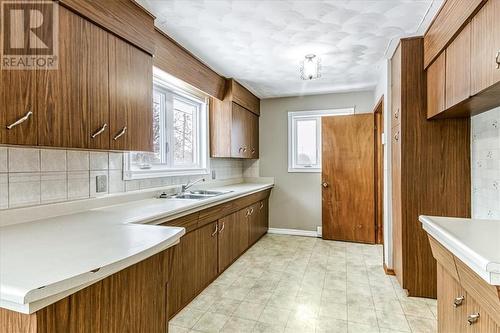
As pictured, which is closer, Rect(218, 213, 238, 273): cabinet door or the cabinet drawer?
the cabinet drawer

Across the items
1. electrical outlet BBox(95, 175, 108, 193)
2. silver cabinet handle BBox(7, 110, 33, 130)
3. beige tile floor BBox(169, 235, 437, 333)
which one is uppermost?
silver cabinet handle BBox(7, 110, 33, 130)

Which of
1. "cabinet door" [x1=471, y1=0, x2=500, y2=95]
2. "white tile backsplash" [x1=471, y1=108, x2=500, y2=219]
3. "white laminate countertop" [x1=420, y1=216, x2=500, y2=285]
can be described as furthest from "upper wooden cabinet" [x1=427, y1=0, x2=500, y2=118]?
"white laminate countertop" [x1=420, y1=216, x2=500, y2=285]

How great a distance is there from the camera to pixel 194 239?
2330 mm

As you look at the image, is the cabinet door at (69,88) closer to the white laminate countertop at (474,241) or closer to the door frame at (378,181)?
the white laminate countertop at (474,241)

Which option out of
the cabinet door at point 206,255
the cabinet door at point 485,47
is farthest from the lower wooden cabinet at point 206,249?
the cabinet door at point 485,47

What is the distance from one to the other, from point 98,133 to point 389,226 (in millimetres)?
2853

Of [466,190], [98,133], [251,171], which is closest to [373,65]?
[466,190]

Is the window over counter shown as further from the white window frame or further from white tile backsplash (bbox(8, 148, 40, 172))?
the white window frame

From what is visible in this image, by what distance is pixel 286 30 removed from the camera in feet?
7.65

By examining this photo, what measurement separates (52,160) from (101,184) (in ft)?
1.31

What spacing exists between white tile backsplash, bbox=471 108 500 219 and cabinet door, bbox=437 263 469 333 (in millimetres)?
751

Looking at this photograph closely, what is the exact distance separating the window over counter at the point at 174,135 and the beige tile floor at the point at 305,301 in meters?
1.25

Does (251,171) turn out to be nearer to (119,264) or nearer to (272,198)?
(272,198)

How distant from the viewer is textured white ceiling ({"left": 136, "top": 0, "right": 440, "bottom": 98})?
198 centimetres
